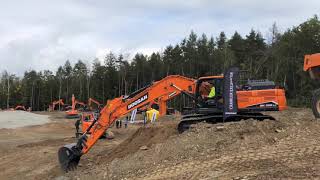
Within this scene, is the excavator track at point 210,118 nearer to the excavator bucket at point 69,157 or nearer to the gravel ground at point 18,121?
the excavator bucket at point 69,157

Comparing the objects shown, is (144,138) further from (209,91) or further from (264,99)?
(264,99)

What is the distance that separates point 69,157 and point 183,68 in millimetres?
77707

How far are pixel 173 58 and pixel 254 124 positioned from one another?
84.6m

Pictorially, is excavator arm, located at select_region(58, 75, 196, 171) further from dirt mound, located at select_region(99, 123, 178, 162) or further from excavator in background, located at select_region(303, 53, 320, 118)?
excavator in background, located at select_region(303, 53, 320, 118)

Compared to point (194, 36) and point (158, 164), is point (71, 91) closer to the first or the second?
point (194, 36)

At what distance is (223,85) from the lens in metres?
14.4

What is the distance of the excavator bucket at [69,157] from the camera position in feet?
47.9

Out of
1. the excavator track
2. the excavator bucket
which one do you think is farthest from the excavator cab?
the excavator bucket

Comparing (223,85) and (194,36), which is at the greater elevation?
(194,36)

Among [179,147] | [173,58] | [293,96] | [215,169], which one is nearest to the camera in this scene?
[215,169]

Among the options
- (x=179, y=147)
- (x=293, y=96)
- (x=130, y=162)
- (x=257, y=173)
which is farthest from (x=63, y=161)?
(x=293, y=96)

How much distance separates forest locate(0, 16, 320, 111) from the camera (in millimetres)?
66688

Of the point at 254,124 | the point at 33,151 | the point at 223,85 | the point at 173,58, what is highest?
the point at 173,58

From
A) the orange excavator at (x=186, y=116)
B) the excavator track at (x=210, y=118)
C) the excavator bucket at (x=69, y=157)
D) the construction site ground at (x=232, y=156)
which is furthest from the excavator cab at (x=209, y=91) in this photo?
the excavator bucket at (x=69, y=157)
